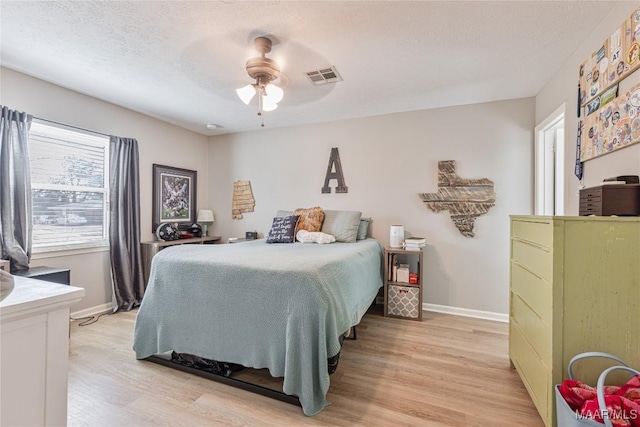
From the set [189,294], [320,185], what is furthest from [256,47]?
[320,185]

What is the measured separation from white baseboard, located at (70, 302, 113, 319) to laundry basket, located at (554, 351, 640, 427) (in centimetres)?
395

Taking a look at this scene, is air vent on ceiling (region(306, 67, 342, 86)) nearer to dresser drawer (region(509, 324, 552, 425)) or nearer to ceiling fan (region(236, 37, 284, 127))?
ceiling fan (region(236, 37, 284, 127))

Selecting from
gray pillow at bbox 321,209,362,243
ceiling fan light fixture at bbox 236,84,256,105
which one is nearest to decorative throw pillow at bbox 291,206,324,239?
gray pillow at bbox 321,209,362,243

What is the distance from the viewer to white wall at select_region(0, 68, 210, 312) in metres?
2.63

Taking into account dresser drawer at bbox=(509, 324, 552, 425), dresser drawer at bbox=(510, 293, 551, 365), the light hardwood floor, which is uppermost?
dresser drawer at bbox=(510, 293, 551, 365)

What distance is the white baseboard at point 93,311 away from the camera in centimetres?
296

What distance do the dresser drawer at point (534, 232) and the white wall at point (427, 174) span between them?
1.30 meters

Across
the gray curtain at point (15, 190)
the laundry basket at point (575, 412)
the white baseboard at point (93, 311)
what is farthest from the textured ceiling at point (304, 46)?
the white baseboard at point (93, 311)

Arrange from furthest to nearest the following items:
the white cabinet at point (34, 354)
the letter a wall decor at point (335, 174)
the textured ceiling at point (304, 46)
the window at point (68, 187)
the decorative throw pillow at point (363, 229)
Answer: the letter a wall decor at point (335, 174)
the decorative throw pillow at point (363, 229)
the window at point (68, 187)
the textured ceiling at point (304, 46)
the white cabinet at point (34, 354)

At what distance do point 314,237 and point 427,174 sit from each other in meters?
1.55

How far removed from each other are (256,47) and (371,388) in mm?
2477

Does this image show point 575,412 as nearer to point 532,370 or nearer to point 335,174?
point 532,370

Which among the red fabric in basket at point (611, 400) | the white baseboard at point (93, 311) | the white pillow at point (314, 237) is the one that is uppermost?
the white pillow at point (314, 237)

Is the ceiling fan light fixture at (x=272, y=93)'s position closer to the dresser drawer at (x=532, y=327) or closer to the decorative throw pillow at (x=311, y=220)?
the decorative throw pillow at (x=311, y=220)
